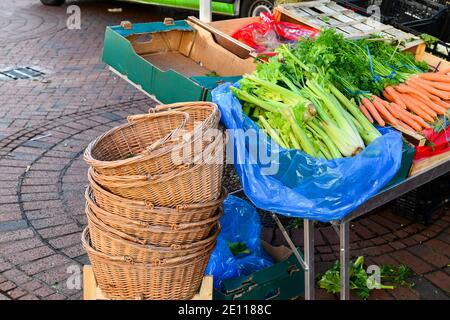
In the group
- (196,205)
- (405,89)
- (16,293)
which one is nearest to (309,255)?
(196,205)

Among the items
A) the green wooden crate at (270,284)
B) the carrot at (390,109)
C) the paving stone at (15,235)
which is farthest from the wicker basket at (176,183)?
the paving stone at (15,235)

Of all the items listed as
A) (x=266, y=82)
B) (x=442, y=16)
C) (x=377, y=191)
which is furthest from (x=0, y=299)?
(x=442, y=16)

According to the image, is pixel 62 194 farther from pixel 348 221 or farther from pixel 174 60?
pixel 348 221

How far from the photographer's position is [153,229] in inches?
103

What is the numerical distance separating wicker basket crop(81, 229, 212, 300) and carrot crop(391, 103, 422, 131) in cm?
125

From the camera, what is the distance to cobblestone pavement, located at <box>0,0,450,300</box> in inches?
150

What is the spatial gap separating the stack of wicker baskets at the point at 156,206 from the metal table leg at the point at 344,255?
0.61 meters

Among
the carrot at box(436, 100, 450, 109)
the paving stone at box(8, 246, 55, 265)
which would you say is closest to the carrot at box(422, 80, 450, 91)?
the carrot at box(436, 100, 450, 109)

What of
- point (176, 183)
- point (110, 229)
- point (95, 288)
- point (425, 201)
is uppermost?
point (176, 183)

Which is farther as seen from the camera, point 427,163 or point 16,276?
point 16,276

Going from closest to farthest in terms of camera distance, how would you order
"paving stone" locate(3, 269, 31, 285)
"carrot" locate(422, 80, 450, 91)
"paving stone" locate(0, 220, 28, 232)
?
"carrot" locate(422, 80, 450, 91) → "paving stone" locate(3, 269, 31, 285) → "paving stone" locate(0, 220, 28, 232)

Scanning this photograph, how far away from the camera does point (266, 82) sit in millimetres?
2977

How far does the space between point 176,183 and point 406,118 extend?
1.32 meters

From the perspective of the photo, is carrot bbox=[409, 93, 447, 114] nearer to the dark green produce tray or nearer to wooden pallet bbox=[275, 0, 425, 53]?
the dark green produce tray
